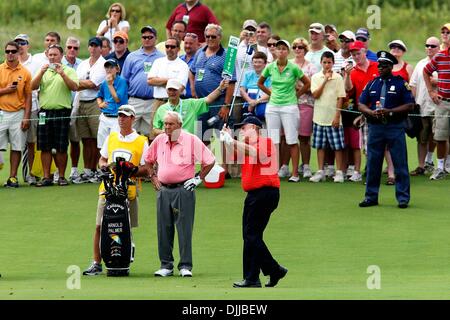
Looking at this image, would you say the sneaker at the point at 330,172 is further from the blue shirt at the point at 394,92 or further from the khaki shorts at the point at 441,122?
the blue shirt at the point at 394,92

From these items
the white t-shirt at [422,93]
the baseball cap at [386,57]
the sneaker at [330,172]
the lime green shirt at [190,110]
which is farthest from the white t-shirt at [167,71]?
the white t-shirt at [422,93]

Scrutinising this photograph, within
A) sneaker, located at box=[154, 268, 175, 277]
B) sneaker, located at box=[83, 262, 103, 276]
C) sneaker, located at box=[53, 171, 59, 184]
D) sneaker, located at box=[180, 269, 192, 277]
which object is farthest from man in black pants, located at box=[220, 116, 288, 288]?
sneaker, located at box=[53, 171, 59, 184]

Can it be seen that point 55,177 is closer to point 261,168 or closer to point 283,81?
point 283,81

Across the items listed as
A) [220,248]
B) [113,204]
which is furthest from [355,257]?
[113,204]

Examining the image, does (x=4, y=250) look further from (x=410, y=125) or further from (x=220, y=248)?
(x=410, y=125)

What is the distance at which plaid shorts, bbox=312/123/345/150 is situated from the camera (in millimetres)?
21469

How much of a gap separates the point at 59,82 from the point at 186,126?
2164 mm

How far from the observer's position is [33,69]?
877 inches

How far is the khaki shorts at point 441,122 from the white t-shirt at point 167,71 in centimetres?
375

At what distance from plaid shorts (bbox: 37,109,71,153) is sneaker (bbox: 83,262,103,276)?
575 centimetres

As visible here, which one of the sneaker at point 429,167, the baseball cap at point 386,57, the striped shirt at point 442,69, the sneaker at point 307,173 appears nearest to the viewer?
the baseball cap at point 386,57

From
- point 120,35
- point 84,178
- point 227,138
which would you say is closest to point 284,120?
point 120,35

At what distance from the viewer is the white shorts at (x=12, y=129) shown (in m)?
21.7
